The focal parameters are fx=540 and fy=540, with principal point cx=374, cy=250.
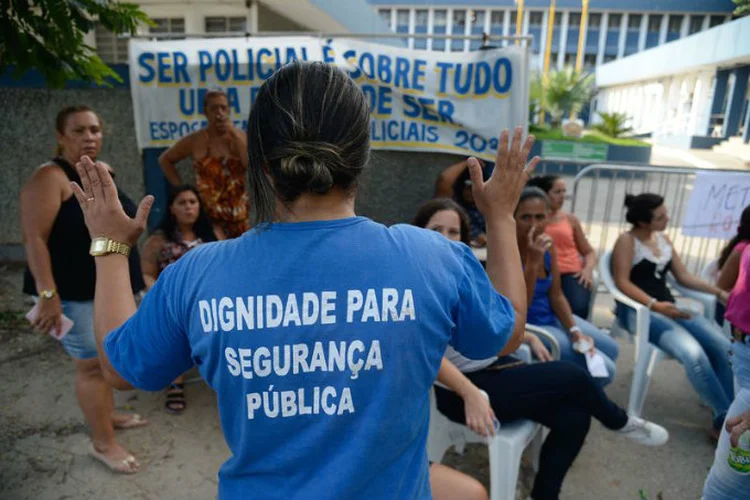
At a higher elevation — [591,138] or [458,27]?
[458,27]

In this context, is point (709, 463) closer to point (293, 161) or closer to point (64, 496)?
point (293, 161)

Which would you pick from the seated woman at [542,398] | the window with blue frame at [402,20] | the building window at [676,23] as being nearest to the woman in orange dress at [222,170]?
the seated woman at [542,398]

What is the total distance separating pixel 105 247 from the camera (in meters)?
1.08

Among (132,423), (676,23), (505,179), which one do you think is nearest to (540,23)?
(676,23)

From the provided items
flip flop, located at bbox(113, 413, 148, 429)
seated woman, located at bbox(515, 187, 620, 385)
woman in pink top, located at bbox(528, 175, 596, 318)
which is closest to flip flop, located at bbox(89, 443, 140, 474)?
flip flop, located at bbox(113, 413, 148, 429)

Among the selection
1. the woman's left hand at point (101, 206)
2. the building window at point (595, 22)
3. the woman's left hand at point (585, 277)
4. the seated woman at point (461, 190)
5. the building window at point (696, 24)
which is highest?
the building window at point (595, 22)

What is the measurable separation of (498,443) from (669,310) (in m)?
1.70

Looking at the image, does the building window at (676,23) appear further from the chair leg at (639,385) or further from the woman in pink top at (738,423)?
the woman in pink top at (738,423)

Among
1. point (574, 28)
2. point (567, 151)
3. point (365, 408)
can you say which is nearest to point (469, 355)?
point (365, 408)

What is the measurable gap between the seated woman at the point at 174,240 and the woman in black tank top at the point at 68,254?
0.61 meters

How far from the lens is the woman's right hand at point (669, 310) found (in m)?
3.29

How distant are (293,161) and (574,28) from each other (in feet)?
144

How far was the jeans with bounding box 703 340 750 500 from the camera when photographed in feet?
5.72

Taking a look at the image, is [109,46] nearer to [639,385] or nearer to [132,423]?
[132,423]
